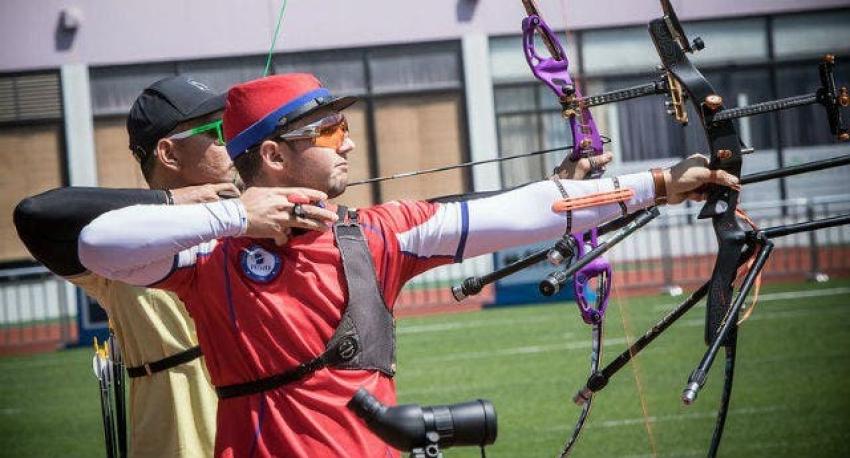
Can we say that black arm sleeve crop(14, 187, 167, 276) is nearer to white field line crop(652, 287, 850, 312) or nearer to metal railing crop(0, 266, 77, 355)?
white field line crop(652, 287, 850, 312)

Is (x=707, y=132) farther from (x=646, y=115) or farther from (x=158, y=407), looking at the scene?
(x=646, y=115)

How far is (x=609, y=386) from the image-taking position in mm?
9688

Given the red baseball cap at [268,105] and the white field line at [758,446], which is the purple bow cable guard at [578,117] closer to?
the red baseball cap at [268,105]

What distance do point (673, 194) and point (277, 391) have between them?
103 centimetres

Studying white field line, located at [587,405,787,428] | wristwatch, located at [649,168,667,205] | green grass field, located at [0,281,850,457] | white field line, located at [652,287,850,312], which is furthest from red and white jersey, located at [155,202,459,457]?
white field line, located at [652,287,850,312]

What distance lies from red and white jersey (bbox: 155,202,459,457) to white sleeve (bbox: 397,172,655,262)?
3.0 inches

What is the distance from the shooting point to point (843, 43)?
1955 centimetres

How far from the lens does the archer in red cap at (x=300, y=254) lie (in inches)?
111

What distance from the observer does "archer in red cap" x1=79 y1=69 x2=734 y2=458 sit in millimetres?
2811

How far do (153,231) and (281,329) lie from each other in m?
0.36

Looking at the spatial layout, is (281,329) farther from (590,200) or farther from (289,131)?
(590,200)

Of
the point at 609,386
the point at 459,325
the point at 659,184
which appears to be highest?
the point at 659,184

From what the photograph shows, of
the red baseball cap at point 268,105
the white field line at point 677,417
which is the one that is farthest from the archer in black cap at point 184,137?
the white field line at point 677,417

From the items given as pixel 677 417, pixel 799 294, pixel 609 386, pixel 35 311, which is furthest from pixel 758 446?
pixel 35 311
